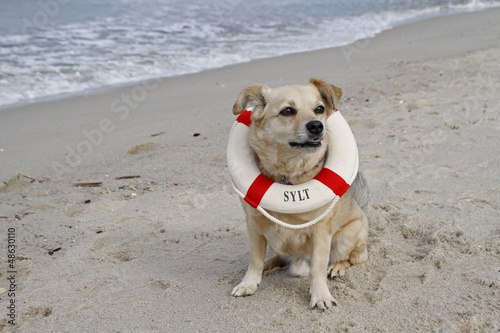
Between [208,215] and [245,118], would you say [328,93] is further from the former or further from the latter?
[208,215]

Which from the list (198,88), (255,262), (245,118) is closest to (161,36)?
(198,88)

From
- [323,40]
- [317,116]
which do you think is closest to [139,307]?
[317,116]

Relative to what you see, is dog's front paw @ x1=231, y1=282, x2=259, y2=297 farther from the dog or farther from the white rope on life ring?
the white rope on life ring

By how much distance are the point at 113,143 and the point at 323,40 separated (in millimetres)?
8799

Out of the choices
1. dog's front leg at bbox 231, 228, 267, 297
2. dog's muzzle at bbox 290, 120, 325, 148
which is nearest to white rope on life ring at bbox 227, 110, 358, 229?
→ dog's muzzle at bbox 290, 120, 325, 148

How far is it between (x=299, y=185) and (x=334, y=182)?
234mm

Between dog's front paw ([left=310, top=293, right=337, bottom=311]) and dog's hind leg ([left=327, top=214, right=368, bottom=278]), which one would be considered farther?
dog's hind leg ([left=327, top=214, right=368, bottom=278])

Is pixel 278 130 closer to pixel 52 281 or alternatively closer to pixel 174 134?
pixel 52 281

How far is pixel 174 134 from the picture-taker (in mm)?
6730

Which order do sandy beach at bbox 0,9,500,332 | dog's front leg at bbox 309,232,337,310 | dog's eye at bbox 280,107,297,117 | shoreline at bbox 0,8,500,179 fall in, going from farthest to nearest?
shoreline at bbox 0,8,500,179, dog's eye at bbox 280,107,297,117, dog's front leg at bbox 309,232,337,310, sandy beach at bbox 0,9,500,332

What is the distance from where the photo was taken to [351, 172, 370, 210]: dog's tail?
3.74 metres

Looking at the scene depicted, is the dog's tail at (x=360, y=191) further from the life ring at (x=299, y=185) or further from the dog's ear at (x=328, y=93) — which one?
the dog's ear at (x=328, y=93)

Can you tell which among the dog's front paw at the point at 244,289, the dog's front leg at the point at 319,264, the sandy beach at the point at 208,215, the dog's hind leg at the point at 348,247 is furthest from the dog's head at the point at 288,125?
the sandy beach at the point at 208,215

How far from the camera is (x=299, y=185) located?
312cm
